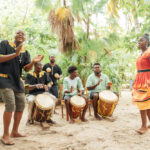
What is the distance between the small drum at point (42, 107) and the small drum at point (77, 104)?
0.55 m

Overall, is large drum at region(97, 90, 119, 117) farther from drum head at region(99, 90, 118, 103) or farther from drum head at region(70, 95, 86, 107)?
drum head at region(70, 95, 86, 107)

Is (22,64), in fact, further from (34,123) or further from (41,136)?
(34,123)

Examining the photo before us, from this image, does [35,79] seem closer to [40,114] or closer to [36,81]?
[36,81]

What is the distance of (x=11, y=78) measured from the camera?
8.55ft

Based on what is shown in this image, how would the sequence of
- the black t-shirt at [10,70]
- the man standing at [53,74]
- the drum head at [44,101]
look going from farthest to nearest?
the man standing at [53,74] → the drum head at [44,101] → the black t-shirt at [10,70]

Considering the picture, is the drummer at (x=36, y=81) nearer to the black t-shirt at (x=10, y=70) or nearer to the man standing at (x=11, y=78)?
the man standing at (x=11, y=78)

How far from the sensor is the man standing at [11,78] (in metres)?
2.52

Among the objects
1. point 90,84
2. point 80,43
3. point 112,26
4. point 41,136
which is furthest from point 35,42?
point 41,136

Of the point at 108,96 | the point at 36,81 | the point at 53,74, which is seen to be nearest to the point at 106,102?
the point at 108,96

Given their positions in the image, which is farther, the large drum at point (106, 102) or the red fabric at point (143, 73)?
the large drum at point (106, 102)

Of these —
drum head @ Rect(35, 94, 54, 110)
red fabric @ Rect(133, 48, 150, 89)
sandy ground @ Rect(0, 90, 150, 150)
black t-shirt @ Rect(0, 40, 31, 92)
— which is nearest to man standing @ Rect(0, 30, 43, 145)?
black t-shirt @ Rect(0, 40, 31, 92)

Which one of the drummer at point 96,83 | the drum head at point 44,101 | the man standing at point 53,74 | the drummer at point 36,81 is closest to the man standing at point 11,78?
the drum head at point 44,101

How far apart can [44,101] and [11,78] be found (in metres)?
1.05

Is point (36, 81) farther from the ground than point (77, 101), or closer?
farther from the ground
